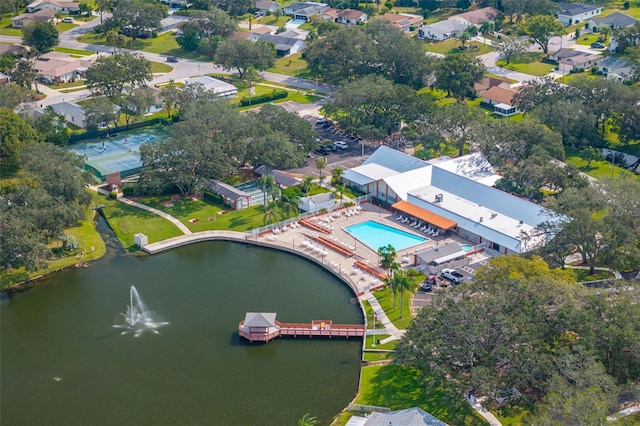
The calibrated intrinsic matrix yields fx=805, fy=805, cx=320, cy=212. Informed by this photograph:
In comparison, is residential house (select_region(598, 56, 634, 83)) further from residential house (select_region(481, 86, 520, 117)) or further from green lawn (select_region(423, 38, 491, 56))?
green lawn (select_region(423, 38, 491, 56))

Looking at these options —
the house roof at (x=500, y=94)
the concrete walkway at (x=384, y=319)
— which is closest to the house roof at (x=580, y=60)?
the house roof at (x=500, y=94)

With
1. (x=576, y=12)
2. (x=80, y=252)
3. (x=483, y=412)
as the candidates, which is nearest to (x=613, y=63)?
(x=576, y=12)

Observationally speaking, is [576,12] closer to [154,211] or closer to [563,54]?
[563,54]

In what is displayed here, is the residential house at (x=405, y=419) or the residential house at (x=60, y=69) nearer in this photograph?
the residential house at (x=405, y=419)

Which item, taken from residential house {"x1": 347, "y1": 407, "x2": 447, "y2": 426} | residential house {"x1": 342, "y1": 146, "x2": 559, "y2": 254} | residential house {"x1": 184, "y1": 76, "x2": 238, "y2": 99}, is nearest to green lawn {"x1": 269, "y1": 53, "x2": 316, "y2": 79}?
residential house {"x1": 184, "y1": 76, "x2": 238, "y2": 99}

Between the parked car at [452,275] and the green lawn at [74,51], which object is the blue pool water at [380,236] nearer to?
the parked car at [452,275]

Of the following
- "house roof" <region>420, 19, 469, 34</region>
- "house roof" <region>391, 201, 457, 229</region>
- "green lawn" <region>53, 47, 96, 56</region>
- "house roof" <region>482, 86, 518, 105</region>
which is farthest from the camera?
"house roof" <region>420, 19, 469, 34</region>
